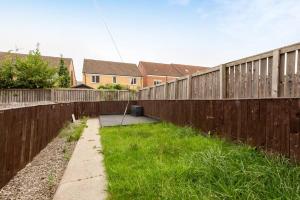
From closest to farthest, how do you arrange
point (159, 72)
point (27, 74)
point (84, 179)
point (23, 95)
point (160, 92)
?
1. point (84, 179)
2. point (160, 92)
3. point (23, 95)
4. point (27, 74)
5. point (159, 72)

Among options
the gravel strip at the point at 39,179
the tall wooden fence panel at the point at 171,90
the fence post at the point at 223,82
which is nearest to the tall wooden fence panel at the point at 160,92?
the tall wooden fence panel at the point at 171,90

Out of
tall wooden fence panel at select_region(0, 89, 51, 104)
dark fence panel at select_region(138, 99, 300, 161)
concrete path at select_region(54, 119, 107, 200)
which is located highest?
tall wooden fence panel at select_region(0, 89, 51, 104)

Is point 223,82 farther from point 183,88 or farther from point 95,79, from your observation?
point 95,79

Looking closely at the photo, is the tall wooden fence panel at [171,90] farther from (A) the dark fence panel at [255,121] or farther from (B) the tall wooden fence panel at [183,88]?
(A) the dark fence panel at [255,121]

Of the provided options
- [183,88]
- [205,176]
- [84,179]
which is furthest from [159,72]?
[205,176]

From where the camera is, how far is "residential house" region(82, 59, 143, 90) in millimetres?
37250

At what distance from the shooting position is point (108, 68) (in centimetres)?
3934

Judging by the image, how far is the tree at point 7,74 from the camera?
1808cm

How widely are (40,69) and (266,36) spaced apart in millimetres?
16288

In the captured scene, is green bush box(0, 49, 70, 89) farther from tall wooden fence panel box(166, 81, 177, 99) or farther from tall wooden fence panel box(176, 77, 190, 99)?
tall wooden fence panel box(176, 77, 190, 99)

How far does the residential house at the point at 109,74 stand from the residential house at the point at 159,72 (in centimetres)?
133

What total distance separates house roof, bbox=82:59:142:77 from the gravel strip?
3343 cm

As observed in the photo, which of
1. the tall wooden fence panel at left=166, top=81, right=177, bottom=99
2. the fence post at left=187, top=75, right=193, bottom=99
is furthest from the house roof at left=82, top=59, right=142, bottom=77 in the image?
the fence post at left=187, top=75, right=193, bottom=99

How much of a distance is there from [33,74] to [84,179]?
17.7 meters
